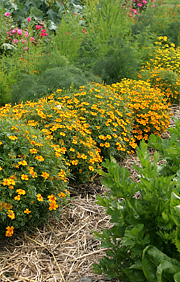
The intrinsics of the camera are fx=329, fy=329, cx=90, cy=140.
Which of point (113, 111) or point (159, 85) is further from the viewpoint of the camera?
point (159, 85)

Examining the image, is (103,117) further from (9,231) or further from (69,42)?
(69,42)

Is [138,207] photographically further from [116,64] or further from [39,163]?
[116,64]

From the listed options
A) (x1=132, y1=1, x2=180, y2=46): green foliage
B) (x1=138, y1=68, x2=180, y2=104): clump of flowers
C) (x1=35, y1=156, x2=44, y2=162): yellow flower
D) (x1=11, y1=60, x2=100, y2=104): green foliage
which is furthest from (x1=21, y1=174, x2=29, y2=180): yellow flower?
(x1=132, y1=1, x2=180, y2=46): green foliage

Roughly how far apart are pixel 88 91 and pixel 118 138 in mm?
688

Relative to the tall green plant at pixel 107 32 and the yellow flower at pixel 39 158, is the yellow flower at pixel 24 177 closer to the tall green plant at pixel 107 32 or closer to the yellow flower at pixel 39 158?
the yellow flower at pixel 39 158

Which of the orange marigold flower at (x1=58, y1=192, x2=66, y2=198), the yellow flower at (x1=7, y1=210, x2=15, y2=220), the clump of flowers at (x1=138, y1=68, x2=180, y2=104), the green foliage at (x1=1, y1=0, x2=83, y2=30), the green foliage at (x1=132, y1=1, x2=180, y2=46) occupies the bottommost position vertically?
the orange marigold flower at (x1=58, y1=192, x2=66, y2=198)

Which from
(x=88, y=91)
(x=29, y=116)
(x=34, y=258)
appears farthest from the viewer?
(x=88, y=91)

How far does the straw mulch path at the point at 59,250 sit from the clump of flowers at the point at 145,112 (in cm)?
145

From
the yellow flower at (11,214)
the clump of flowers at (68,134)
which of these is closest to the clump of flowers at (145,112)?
the clump of flowers at (68,134)

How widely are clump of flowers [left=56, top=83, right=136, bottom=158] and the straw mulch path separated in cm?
78

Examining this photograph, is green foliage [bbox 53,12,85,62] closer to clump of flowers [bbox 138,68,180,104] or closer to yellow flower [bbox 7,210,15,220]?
clump of flowers [bbox 138,68,180,104]

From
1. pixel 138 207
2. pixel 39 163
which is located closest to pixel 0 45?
pixel 39 163

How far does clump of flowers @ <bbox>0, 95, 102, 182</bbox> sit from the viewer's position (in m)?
2.88

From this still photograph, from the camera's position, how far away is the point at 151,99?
4.21 meters
